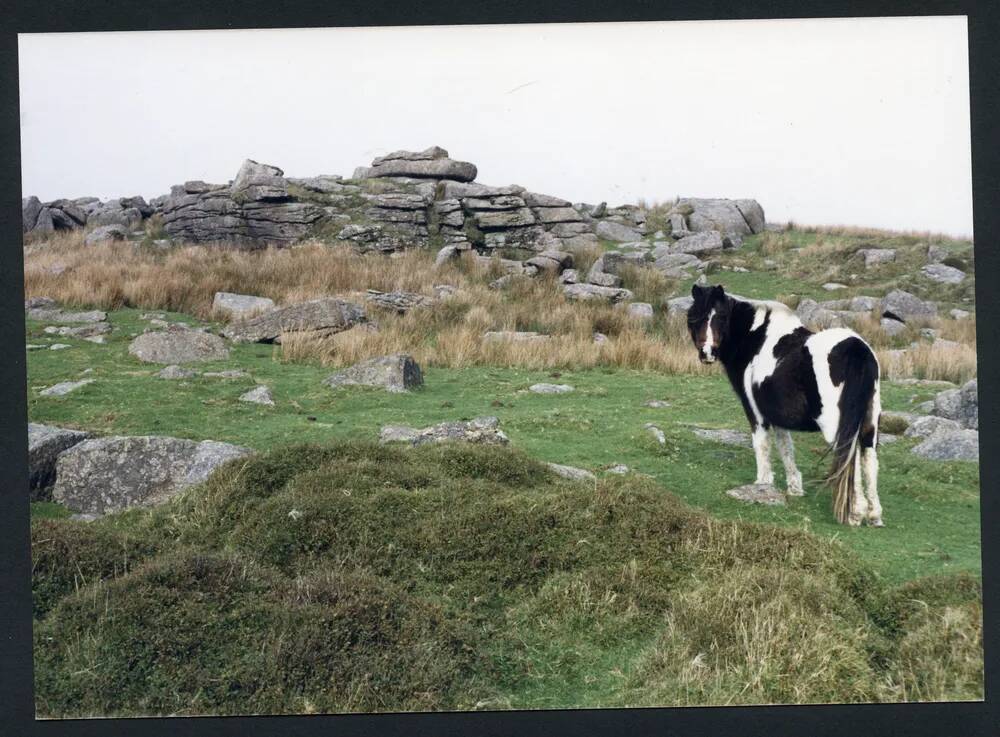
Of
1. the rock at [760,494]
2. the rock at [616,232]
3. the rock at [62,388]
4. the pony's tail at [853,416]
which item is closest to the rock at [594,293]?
the rock at [616,232]

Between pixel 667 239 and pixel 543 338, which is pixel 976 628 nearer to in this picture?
pixel 543 338

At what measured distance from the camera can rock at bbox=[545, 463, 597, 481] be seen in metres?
9.34

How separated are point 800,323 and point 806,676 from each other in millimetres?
3669

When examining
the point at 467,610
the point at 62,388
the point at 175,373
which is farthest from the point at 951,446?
the point at 62,388

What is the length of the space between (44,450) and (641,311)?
25.3ft

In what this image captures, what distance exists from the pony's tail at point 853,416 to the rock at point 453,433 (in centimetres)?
350

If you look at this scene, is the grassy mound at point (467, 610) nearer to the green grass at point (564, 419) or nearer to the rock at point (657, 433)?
the green grass at point (564, 419)

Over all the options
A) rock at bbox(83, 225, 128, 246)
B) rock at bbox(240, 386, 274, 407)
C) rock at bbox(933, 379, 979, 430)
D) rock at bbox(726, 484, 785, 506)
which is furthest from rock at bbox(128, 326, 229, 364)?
rock at bbox(933, 379, 979, 430)

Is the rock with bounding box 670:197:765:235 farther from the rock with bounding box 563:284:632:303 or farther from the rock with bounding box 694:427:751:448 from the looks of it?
the rock with bounding box 694:427:751:448

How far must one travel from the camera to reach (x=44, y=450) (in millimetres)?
9188

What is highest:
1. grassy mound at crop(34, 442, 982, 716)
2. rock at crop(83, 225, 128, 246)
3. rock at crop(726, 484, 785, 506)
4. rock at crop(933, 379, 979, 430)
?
rock at crop(83, 225, 128, 246)

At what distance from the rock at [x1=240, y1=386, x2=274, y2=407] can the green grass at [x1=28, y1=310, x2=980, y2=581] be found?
0.08 meters

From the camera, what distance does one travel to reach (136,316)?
12.2m

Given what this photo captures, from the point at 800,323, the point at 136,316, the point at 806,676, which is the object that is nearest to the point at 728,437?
the point at 800,323
